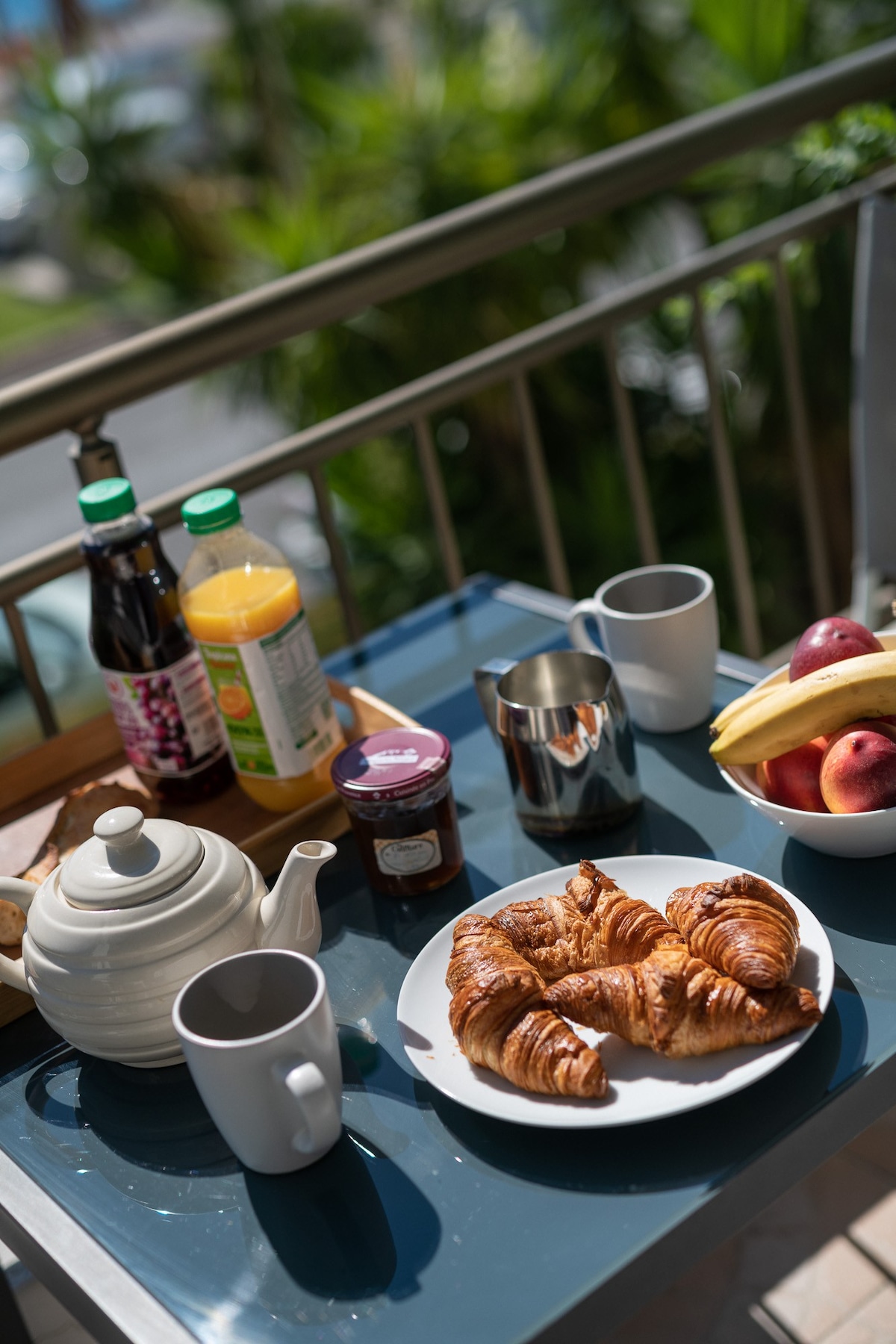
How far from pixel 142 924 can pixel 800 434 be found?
1556 mm

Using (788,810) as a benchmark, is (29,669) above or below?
below

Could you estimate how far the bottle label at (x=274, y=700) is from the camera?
38.4 inches

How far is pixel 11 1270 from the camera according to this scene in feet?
3.62

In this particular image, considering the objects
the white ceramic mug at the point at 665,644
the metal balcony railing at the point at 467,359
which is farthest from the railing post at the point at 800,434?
the white ceramic mug at the point at 665,644

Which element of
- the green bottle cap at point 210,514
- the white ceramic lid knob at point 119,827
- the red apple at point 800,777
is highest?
the green bottle cap at point 210,514

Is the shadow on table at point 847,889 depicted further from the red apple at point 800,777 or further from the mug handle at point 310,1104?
the mug handle at point 310,1104

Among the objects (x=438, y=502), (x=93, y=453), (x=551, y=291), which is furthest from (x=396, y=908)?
(x=551, y=291)

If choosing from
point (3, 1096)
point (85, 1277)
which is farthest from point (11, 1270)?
point (85, 1277)

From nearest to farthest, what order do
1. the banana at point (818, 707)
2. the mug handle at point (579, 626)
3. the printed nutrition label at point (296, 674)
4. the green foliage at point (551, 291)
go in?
the banana at point (818, 707) < the printed nutrition label at point (296, 674) < the mug handle at point (579, 626) < the green foliage at point (551, 291)

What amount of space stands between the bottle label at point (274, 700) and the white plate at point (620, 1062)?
8.9 inches

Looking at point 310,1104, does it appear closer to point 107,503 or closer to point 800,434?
point 107,503

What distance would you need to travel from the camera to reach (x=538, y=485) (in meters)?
1.82

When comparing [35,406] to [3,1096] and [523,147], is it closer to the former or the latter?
[3,1096]

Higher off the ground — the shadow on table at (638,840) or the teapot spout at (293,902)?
the teapot spout at (293,902)
